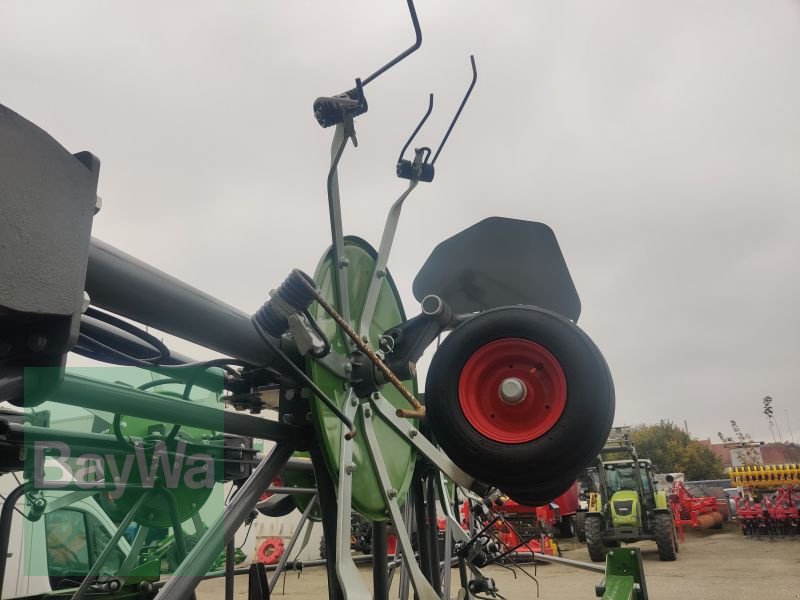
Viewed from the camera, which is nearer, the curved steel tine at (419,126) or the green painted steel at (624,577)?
the curved steel tine at (419,126)

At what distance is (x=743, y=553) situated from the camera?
13867 millimetres

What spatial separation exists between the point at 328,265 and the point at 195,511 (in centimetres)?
194

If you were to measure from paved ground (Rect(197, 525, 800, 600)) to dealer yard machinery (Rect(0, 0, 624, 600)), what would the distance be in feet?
28.0

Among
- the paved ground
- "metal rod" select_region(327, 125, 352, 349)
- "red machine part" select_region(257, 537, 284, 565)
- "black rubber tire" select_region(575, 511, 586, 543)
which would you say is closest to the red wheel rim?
"metal rod" select_region(327, 125, 352, 349)

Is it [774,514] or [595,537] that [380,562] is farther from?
[774,514]

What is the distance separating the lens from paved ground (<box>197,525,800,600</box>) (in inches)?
368

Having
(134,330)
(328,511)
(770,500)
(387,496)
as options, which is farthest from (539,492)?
(770,500)

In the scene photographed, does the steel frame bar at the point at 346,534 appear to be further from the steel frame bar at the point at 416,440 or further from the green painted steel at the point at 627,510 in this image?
the green painted steel at the point at 627,510

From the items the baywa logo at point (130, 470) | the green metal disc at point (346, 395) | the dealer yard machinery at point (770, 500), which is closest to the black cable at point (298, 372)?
the green metal disc at point (346, 395)

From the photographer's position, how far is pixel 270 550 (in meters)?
14.4

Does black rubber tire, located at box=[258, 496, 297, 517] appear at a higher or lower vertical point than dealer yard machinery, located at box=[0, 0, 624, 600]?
lower

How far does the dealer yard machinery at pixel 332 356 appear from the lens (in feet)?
3.08

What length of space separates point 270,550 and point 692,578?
8.93 meters

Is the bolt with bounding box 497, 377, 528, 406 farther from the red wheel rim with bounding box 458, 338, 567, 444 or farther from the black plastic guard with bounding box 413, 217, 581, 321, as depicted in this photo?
the black plastic guard with bounding box 413, 217, 581, 321
